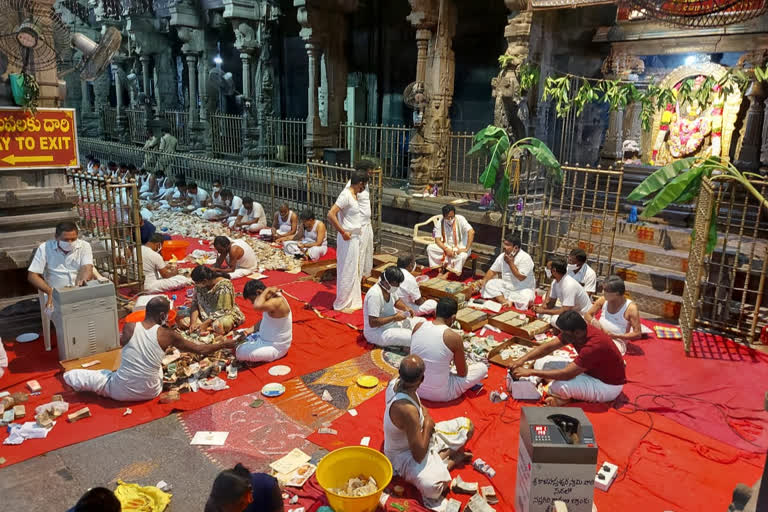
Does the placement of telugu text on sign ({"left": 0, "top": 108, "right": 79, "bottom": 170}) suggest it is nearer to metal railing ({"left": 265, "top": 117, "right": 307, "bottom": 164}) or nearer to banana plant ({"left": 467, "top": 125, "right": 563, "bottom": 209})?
banana plant ({"left": 467, "top": 125, "right": 563, "bottom": 209})

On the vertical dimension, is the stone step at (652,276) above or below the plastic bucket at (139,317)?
above

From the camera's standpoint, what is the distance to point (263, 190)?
14586 millimetres

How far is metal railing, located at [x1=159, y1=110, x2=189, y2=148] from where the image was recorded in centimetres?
1953

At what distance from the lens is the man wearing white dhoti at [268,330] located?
6.27 meters

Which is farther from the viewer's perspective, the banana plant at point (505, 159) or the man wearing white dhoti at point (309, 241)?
the man wearing white dhoti at point (309, 241)

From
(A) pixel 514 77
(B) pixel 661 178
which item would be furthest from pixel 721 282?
(A) pixel 514 77

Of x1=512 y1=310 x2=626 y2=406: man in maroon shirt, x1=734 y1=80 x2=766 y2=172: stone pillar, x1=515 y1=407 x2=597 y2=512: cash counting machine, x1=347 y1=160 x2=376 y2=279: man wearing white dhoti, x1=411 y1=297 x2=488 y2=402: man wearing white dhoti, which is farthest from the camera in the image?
x1=734 y1=80 x2=766 y2=172: stone pillar

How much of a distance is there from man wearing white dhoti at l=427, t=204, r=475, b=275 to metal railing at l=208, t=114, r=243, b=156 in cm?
1057

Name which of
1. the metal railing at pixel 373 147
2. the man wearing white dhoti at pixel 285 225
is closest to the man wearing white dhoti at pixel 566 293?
the man wearing white dhoti at pixel 285 225

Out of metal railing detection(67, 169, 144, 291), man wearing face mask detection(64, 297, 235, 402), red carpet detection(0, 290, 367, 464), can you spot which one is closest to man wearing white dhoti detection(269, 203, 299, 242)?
metal railing detection(67, 169, 144, 291)

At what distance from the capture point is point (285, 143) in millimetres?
17641

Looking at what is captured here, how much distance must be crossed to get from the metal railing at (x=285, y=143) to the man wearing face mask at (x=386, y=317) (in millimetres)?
10961

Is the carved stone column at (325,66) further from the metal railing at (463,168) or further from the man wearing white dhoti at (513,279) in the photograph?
the man wearing white dhoti at (513,279)

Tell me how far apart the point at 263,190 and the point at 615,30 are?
917 centimetres
